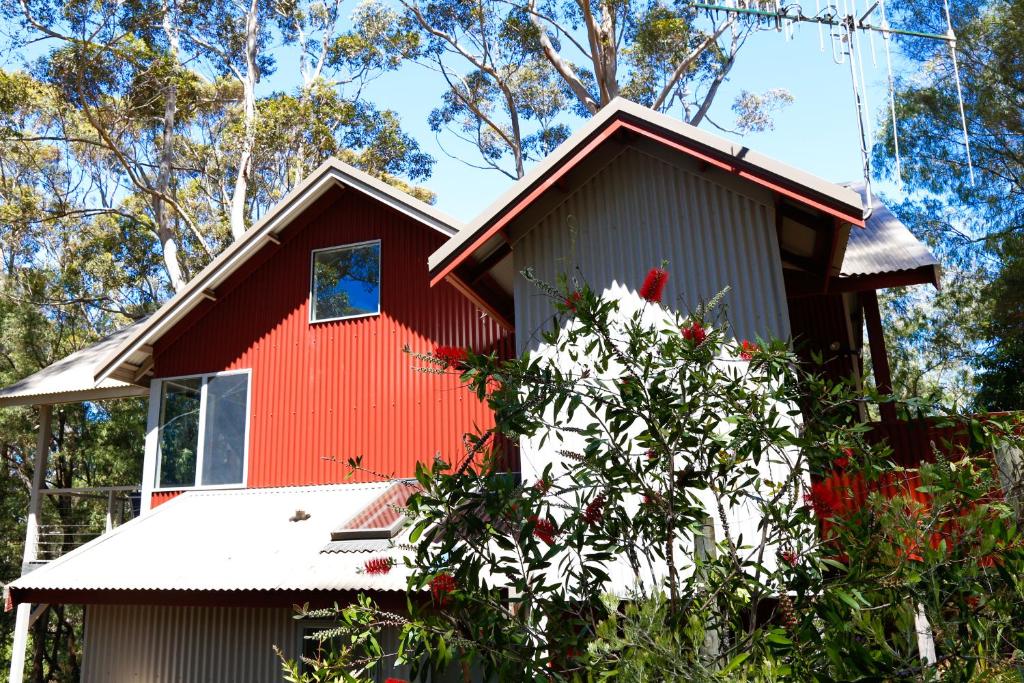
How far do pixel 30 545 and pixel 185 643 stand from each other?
466 centimetres

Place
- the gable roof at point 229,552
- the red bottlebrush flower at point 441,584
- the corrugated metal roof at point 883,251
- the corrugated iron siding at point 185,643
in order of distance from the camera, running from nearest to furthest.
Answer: the red bottlebrush flower at point 441,584 → the corrugated metal roof at point 883,251 → the gable roof at point 229,552 → the corrugated iron siding at point 185,643

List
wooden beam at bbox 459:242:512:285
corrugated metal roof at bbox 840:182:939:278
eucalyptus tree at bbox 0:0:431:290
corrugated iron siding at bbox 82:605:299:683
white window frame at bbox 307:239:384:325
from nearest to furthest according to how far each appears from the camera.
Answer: corrugated metal roof at bbox 840:182:939:278 → wooden beam at bbox 459:242:512:285 → corrugated iron siding at bbox 82:605:299:683 → white window frame at bbox 307:239:384:325 → eucalyptus tree at bbox 0:0:431:290

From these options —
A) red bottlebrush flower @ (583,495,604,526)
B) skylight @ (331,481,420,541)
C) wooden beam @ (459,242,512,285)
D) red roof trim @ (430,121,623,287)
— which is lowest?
red bottlebrush flower @ (583,495,604,526)

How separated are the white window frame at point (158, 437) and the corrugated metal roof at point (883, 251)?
29.2 ft

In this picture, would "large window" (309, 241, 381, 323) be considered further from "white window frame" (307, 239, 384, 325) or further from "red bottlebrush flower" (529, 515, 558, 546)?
→ "red bottlebrush flower" (529, 515, 558, 546)

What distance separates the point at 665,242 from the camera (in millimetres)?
9578

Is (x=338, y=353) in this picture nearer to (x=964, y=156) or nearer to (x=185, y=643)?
(x=185, y=643)

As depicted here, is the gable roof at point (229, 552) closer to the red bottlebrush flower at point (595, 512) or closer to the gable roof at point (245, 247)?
the gable roof at point (245, 247)

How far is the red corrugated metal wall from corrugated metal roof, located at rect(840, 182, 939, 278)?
16.2 feet

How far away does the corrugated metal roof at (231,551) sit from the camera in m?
10.1

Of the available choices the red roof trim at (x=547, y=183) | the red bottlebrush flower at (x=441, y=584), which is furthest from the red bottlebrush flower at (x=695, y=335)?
the red roof trim at (x=547, y=183)

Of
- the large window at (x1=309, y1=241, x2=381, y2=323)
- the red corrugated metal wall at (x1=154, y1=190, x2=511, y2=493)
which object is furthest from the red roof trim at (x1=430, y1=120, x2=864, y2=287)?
the large window at (x1=309, y1=241, x2=381, y2=323)

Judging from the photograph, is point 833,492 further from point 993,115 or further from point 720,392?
point 993,115

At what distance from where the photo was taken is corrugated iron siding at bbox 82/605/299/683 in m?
11.8
